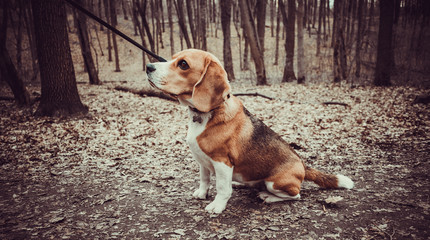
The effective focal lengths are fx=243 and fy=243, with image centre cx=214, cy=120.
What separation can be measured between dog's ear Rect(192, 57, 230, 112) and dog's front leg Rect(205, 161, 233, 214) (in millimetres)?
728

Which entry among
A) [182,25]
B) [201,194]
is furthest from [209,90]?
[182,25]

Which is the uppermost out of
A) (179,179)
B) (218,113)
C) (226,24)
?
(226,24)

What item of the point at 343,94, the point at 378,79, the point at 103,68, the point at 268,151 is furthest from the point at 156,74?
the point at 103,68

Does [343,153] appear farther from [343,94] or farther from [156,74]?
[343,94]

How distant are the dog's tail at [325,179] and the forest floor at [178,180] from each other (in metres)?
0.15

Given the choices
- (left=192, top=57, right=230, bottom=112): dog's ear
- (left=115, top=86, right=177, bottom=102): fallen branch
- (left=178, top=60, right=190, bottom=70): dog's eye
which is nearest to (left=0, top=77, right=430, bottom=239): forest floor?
(left=192, top=57, right=230, bottom=112): dog's ear

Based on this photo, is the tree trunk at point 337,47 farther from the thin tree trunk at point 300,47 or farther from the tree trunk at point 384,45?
the tree trunk at point 384,45

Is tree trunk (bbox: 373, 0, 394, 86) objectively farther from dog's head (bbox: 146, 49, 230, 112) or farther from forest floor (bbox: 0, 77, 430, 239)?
dog's head (bbox: 146, 49, 230, 112)

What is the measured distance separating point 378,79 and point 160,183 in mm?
13542

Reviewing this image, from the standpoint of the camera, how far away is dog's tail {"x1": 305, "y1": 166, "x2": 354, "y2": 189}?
3525 millimetres

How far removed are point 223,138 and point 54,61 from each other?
23.7 ft

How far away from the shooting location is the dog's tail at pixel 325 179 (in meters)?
3.53

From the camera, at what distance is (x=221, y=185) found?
Result: 3.08 meters

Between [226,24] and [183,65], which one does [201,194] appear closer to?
[183,65]
